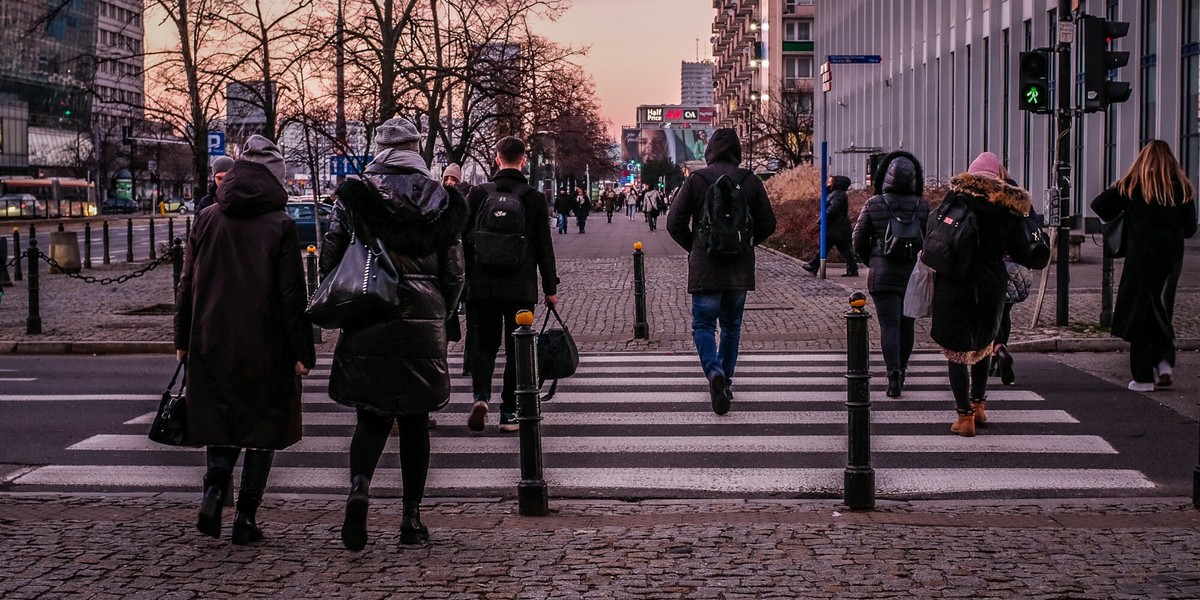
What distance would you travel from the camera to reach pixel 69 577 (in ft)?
17.5

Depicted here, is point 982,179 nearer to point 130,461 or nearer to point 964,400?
point 964,400

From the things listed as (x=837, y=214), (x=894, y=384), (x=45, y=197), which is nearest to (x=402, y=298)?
(x=894, y=384)

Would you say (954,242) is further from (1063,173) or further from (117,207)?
(117,207)

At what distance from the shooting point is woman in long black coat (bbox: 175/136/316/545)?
6.03 m

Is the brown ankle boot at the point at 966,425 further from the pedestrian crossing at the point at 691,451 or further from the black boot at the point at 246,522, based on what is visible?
the black boot at the point at 246,522

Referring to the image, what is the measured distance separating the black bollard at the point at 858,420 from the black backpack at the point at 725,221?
2905mm

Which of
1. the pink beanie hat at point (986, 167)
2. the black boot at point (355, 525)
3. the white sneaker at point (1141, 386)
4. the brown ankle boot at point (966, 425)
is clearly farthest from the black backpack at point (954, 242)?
the black boot at point (355, 525)

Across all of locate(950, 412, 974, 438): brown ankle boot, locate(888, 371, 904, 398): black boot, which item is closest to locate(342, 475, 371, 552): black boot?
locate(950, 412, 974, 438): brown ankle boot

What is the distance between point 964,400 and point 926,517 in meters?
2.69

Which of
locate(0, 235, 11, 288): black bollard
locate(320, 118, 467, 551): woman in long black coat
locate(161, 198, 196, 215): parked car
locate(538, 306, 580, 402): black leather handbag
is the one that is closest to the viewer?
locate(320, 118, 467, 551): woman in long black coat

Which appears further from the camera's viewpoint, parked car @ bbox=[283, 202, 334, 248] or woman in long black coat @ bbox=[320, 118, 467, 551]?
parked car @ bbox=[283, 202, 334, 248]

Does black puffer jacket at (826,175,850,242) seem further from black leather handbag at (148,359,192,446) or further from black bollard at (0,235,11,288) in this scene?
black leather handbag at (148,359,192,446)

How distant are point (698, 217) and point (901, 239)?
157 cm

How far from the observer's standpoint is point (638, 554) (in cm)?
566
